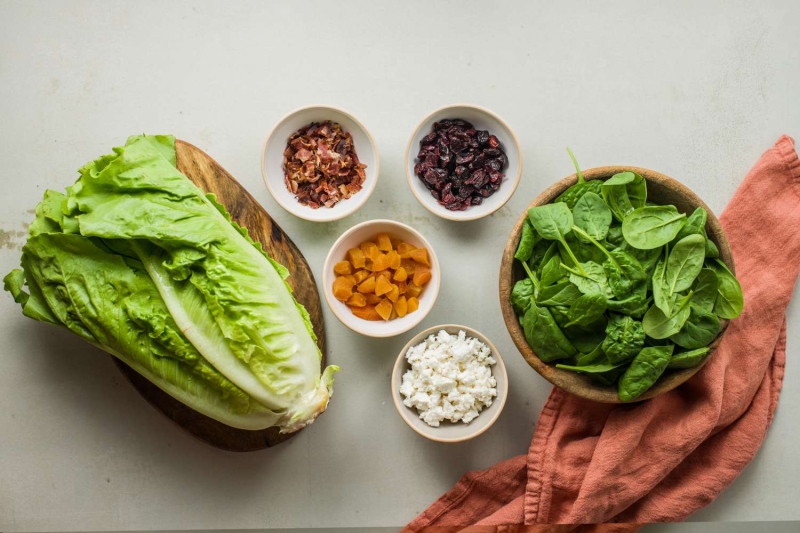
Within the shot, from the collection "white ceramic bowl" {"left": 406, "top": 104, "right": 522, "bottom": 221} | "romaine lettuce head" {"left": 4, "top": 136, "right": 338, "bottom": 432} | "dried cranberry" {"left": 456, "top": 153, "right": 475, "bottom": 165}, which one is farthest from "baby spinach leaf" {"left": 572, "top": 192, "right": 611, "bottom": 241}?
"romaine lettuce head" {"left": 4, "top": 136, "right": 338, "bottom": 432}

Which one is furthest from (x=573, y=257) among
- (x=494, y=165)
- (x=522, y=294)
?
(x=494, y=165)

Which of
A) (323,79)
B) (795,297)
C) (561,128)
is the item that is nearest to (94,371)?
(323,79)

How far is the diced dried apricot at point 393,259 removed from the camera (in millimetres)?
2164

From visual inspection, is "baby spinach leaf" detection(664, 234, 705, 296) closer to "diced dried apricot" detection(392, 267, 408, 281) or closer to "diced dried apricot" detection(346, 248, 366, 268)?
"diced dried apricot" detection(392, 267, 408, 281)

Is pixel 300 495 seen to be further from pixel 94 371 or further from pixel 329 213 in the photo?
pixel 329 213

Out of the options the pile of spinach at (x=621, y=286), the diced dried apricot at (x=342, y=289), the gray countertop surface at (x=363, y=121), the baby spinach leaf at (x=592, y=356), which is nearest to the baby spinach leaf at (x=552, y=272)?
the pile of spinach at (x=621, y=286)

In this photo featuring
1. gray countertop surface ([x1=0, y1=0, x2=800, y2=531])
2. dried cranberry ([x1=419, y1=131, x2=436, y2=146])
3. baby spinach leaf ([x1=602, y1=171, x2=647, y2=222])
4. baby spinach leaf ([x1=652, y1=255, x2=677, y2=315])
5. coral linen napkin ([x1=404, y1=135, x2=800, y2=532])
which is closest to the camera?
baby spinach leaf ([x1=652, y1=255, x2=677, y2=315])

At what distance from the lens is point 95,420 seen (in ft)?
7.63

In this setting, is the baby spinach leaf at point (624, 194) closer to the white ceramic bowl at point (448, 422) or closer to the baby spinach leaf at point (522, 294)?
the baby spinach leaf at point (522, 294)

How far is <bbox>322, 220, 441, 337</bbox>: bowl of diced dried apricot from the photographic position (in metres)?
2.16

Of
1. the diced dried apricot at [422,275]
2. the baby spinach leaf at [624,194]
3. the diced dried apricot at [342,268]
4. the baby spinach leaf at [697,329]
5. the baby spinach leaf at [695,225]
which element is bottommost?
the baby spinach leaf at [697,329]

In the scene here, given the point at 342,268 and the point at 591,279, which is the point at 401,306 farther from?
the point at 591,279

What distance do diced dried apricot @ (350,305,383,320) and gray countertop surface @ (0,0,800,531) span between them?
14cm

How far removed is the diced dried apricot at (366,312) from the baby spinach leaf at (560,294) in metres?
0.58
